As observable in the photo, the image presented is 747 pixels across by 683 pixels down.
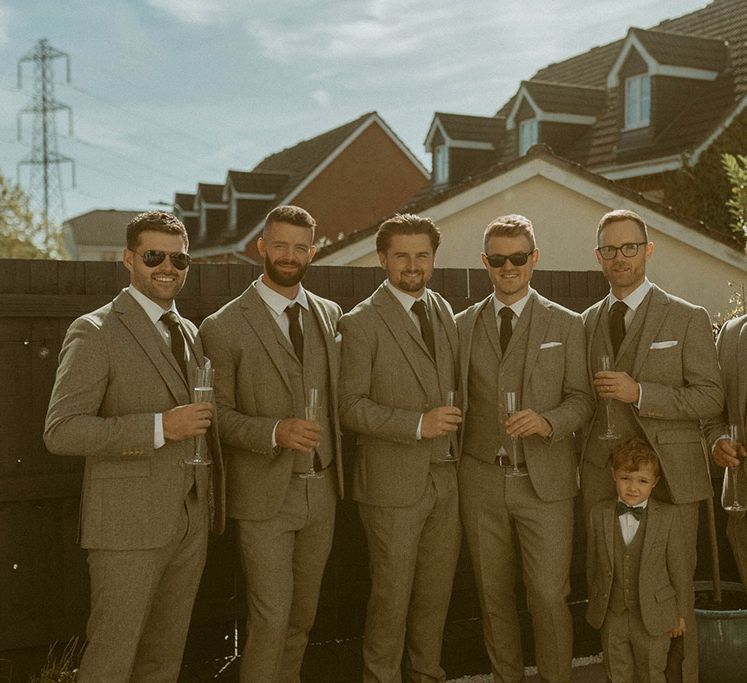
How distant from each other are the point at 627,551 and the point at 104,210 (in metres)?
73.9

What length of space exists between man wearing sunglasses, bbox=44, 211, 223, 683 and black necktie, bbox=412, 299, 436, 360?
1.20 metres

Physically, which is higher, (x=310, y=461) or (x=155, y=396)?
(x=155, y=396)

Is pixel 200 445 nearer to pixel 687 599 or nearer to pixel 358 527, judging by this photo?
pixel 358 527

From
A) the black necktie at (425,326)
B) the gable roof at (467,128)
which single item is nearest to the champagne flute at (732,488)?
the black necktie at (425,326)

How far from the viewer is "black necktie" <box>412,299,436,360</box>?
456cm

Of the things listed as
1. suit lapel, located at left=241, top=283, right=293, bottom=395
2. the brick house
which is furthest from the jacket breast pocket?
the brick house

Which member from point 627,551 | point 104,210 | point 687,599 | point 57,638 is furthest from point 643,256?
point 104,210

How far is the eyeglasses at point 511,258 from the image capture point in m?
4.46

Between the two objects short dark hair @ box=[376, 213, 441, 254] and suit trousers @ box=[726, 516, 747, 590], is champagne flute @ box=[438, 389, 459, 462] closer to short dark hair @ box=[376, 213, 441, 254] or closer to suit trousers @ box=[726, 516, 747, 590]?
short dark hair @ box=[376, 213, 441, 254]

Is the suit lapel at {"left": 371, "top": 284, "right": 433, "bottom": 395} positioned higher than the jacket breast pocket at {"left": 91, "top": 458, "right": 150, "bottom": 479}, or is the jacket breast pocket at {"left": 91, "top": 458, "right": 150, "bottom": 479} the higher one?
the suit lapel at {"left": 371, "top": 284, "right": 433, "bottom": 395}

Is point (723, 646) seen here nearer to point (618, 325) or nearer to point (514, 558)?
point (514, 558)

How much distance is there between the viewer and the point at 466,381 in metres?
4.52

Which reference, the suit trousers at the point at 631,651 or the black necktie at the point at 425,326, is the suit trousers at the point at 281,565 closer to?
the black necktie at the point at 425,326

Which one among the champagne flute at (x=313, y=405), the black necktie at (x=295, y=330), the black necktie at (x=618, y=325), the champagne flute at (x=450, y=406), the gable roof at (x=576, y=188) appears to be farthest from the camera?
the gable roof at (x=576, y=188)
